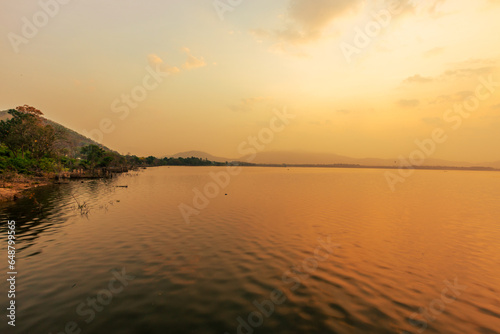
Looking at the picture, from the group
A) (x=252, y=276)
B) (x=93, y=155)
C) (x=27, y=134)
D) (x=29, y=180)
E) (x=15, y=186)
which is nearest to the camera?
(x=252, y=276)

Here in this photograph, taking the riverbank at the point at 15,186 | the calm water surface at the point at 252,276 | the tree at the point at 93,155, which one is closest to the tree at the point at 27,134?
the riverbank at the point at 15,186

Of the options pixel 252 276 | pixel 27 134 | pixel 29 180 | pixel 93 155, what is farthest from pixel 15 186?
pixel 252 276

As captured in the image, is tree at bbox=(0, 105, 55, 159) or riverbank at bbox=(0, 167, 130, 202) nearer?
riverbank at bbox=(0, 167, 130, 202)

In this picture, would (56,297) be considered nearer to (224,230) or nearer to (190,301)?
(190,301)

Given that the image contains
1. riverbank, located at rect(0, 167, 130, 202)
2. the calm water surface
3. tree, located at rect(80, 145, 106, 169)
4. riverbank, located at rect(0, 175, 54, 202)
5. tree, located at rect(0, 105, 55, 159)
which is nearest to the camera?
the calm water surface

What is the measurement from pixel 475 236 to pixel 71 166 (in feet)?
381

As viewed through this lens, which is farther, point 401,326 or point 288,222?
point 288,222

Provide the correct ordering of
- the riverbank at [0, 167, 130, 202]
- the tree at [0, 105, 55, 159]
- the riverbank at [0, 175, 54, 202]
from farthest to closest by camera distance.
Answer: the tree at [0, 105, 55, 159], the riverbank at [0, 167, 130, 202], the riverbank at [0, 175, 54, 202]

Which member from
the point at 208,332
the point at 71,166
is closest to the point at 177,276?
the point at 208,332

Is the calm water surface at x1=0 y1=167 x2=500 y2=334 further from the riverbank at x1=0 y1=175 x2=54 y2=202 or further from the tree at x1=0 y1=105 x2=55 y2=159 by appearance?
the tree at x1=0 y1=105 x2=55 y2=159

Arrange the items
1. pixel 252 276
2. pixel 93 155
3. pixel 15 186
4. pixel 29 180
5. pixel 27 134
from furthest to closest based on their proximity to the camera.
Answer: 1. pixel 93 155
2. pixel 27 134
3. pixel 29 180
4. pixel 15 186
5. pixel 252 276

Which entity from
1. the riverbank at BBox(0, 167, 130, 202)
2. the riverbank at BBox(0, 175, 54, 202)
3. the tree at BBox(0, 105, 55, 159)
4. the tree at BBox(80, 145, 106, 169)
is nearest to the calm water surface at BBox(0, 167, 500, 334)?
the riverbank at BBox(0, 175, 54, 202)

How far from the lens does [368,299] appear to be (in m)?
9.95

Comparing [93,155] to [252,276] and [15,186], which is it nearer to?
[15,186]
